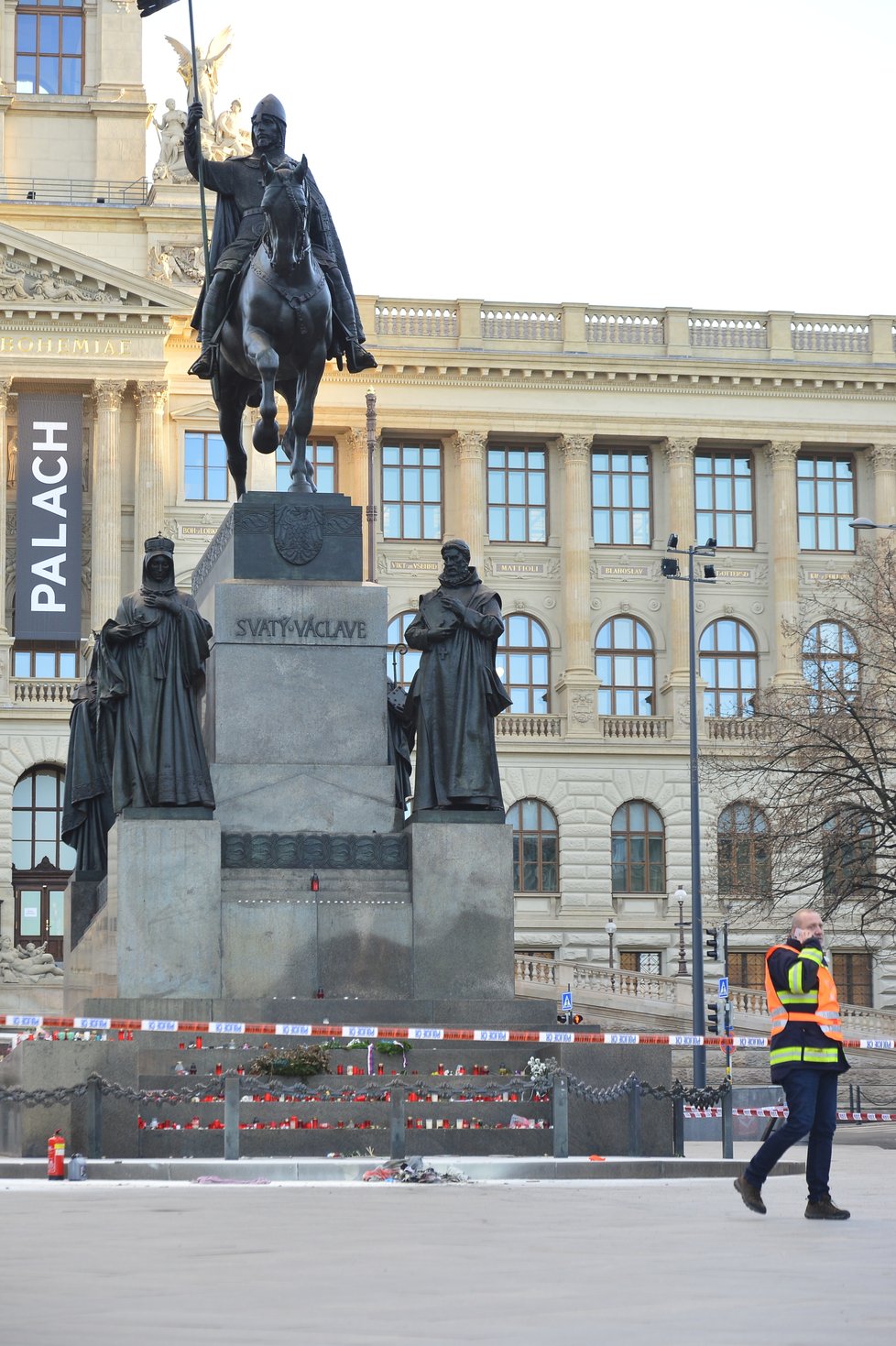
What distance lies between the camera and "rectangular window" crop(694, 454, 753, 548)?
83.5 metres

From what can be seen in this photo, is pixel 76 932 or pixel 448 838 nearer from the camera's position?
pixel 448 838

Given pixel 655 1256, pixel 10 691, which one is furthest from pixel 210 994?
pixel 10 691

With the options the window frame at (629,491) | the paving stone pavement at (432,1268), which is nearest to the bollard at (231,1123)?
the paving stone pavement at (432,1268)

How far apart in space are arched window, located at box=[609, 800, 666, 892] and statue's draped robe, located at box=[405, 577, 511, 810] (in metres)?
58.6

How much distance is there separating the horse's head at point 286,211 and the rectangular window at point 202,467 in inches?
2313

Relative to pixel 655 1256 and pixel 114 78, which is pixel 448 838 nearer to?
pixel 655 1256

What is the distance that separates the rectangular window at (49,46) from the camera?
270 feet

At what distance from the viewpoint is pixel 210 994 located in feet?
63.0

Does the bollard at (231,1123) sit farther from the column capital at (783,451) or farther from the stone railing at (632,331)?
the column capital at (783,451)

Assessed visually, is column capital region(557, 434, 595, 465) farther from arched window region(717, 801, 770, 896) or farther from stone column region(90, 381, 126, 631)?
stone column region(90, 381, 126, 631)

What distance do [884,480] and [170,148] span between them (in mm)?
25737

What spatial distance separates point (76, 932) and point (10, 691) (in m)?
52.5

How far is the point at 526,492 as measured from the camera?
83250 millimetres

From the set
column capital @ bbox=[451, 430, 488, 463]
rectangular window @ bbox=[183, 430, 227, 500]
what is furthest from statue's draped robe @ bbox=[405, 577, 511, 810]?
column capital @ bbox=[451, 430, 488, 463]
